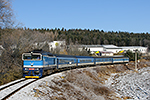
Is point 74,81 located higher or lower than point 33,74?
lower

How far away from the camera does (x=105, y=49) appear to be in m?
107

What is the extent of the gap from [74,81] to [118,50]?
90.7 m

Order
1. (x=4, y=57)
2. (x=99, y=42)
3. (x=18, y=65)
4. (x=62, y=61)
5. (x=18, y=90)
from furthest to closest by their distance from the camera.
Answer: (x=99, y=42), (x=62, y=61), (x=18, y=65), (x=4, y=57), (x=18, y=90)

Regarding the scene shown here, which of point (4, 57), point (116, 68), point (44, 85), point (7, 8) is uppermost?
point (7, 8)

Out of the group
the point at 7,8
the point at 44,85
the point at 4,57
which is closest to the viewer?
the point at 44,85

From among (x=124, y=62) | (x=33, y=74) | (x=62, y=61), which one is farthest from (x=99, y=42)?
(x=33, y=74)

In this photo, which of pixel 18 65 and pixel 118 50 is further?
pixel 118 50

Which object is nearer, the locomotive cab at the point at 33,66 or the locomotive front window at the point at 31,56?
the locomotive cab at the point at 33,66

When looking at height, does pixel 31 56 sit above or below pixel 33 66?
above

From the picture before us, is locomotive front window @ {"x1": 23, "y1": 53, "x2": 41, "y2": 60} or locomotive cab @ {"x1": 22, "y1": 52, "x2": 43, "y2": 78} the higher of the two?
locomotive front window @ {"x1": 23, "y1": 53, "x2": 41, "y2": 60}

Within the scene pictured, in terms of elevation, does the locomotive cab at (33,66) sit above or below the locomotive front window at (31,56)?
below

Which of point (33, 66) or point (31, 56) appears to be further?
point (31, 56)

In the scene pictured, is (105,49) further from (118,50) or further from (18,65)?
(18,65)

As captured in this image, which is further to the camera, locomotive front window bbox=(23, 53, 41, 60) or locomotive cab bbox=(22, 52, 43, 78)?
locomotive front window bbox=(23, 53, 41, 60)
